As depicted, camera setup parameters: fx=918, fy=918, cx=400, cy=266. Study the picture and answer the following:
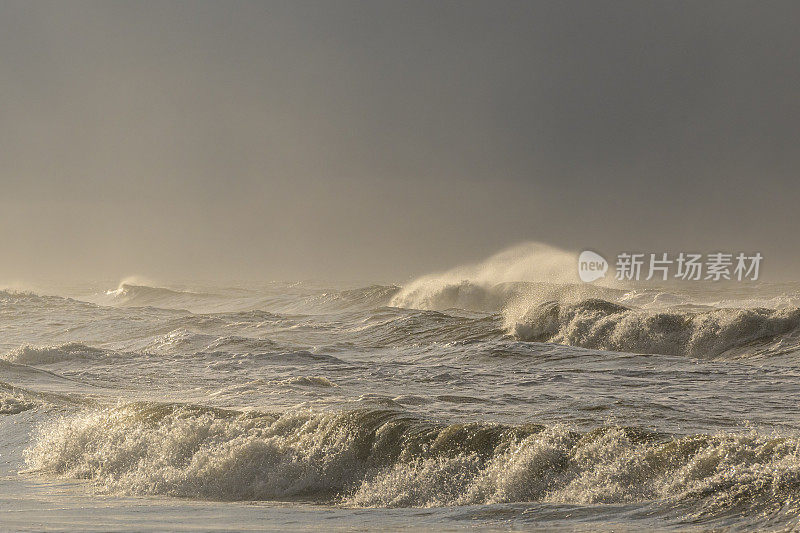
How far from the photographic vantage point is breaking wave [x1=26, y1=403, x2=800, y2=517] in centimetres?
654

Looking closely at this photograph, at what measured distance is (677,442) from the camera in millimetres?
7355

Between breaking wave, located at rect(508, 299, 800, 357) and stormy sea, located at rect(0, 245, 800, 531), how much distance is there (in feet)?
0.19

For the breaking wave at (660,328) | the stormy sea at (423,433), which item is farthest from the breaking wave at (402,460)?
the breaking wave at (660,328)

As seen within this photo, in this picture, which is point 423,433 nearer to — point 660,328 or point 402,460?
point 402,460

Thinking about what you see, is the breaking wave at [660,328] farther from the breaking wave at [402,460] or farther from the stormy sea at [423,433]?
the breaking wave at [402,460]

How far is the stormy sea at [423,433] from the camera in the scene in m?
6.40

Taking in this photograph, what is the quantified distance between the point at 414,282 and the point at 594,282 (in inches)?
560

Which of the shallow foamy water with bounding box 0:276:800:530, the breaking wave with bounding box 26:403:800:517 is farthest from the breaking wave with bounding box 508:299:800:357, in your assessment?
the breaking wave with bounding box 26:403:800:517

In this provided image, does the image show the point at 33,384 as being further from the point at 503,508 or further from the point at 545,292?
the point at 545,292

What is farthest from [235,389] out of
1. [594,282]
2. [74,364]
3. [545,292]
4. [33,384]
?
[594,282]

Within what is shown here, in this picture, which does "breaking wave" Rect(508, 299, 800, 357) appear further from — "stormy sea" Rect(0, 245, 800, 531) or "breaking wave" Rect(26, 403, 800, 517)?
"breaking wave" Rect(26, 403, 800, 517)

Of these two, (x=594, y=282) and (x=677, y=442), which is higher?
(x=594, y=282)

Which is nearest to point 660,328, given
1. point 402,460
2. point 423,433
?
point 423,433

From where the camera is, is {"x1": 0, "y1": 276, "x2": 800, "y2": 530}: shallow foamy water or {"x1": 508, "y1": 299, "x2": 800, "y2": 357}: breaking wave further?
{"x1": 508, "y1": 299, "x2": 800, "y2": 357}: breaking wave
